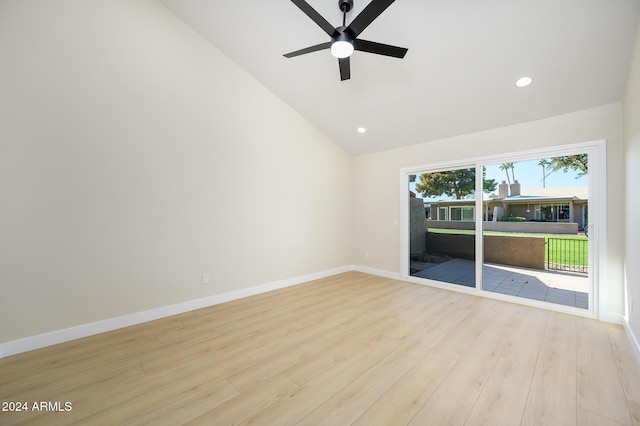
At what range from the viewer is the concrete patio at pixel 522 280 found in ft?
10.7

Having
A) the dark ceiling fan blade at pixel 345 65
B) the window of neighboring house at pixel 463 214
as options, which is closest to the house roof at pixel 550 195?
the window of neighboring house at pixel 463 214

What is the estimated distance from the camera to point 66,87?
2482mm

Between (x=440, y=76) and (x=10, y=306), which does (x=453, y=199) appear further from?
(x=10, y=306)

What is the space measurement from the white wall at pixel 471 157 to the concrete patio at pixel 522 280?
1.46 ft

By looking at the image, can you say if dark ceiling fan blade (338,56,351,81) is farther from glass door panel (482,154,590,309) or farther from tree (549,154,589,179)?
tree (549,154,589,179)

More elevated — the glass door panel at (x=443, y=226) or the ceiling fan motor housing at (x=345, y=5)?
the ceiling fan motor housing at (x=345, y=5)

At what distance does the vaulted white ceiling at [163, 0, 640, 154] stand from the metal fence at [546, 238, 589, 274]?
5.60 ft

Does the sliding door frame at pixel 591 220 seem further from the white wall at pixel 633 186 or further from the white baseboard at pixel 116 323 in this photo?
the white baseboard at pixel 116 323

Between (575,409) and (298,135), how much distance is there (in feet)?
14.8

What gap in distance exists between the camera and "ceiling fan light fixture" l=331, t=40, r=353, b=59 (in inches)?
83.2

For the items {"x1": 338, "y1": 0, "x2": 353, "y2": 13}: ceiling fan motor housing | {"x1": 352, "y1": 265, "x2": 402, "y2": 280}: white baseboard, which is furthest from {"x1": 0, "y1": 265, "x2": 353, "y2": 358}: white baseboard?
{"x1": 338, "y1": 0, "x2": 353, "y2": 13}: ceiling fan motor housing

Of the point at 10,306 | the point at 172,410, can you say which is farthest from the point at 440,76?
the point at 10,306

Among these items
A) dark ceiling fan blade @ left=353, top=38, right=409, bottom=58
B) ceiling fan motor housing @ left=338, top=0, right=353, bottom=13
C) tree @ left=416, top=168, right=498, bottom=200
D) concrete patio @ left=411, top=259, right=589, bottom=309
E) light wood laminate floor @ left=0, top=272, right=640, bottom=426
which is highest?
ceiling fan motor housing @ left=338, top=0, right=353, bottom=13

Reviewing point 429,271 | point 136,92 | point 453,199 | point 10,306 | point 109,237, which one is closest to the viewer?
point 10,306
